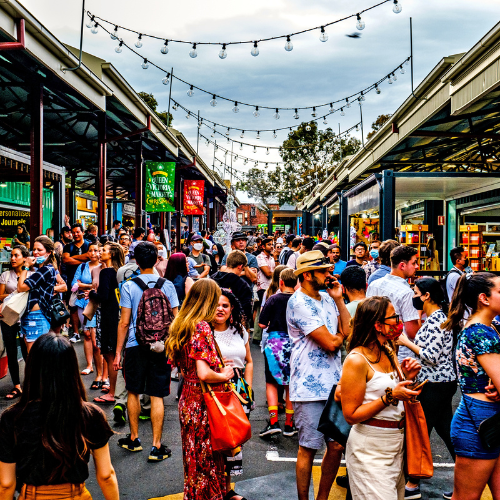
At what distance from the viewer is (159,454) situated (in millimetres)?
4969

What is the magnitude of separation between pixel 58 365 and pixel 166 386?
2904mm

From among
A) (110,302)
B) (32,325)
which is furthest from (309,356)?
(32,325)

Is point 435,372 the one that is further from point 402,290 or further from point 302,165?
point 302,165

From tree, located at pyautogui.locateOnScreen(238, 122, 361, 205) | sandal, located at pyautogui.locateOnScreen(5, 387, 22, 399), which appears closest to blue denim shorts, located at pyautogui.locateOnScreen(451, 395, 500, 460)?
sandal, located at pyautogui.locateOnScreen(5, 387, 22, 399)

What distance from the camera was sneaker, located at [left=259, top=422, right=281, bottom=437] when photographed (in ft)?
18.6

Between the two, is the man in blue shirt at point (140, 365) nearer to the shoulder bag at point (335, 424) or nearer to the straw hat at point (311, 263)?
the straw hat at point (311, 263)

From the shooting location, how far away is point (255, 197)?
234 ft

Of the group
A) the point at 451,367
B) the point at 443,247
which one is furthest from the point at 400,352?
the point at 443,247

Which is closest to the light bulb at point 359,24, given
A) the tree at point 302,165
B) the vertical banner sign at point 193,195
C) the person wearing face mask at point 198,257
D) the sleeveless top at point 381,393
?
the person wearing face mask at point 198,257

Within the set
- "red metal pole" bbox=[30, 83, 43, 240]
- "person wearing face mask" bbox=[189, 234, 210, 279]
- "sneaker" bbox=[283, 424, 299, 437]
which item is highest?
"red metal pole" bbox=[30, 83, 43, 240]

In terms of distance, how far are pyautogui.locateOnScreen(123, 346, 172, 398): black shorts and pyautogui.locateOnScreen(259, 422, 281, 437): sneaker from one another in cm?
118

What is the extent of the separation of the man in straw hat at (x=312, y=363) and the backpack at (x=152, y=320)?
151 cm

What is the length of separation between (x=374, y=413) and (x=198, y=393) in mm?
1203

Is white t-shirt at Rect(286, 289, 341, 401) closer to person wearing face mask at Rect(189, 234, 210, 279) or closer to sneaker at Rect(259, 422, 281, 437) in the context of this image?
sneaker at Rect(259, 422, 281, 437)
